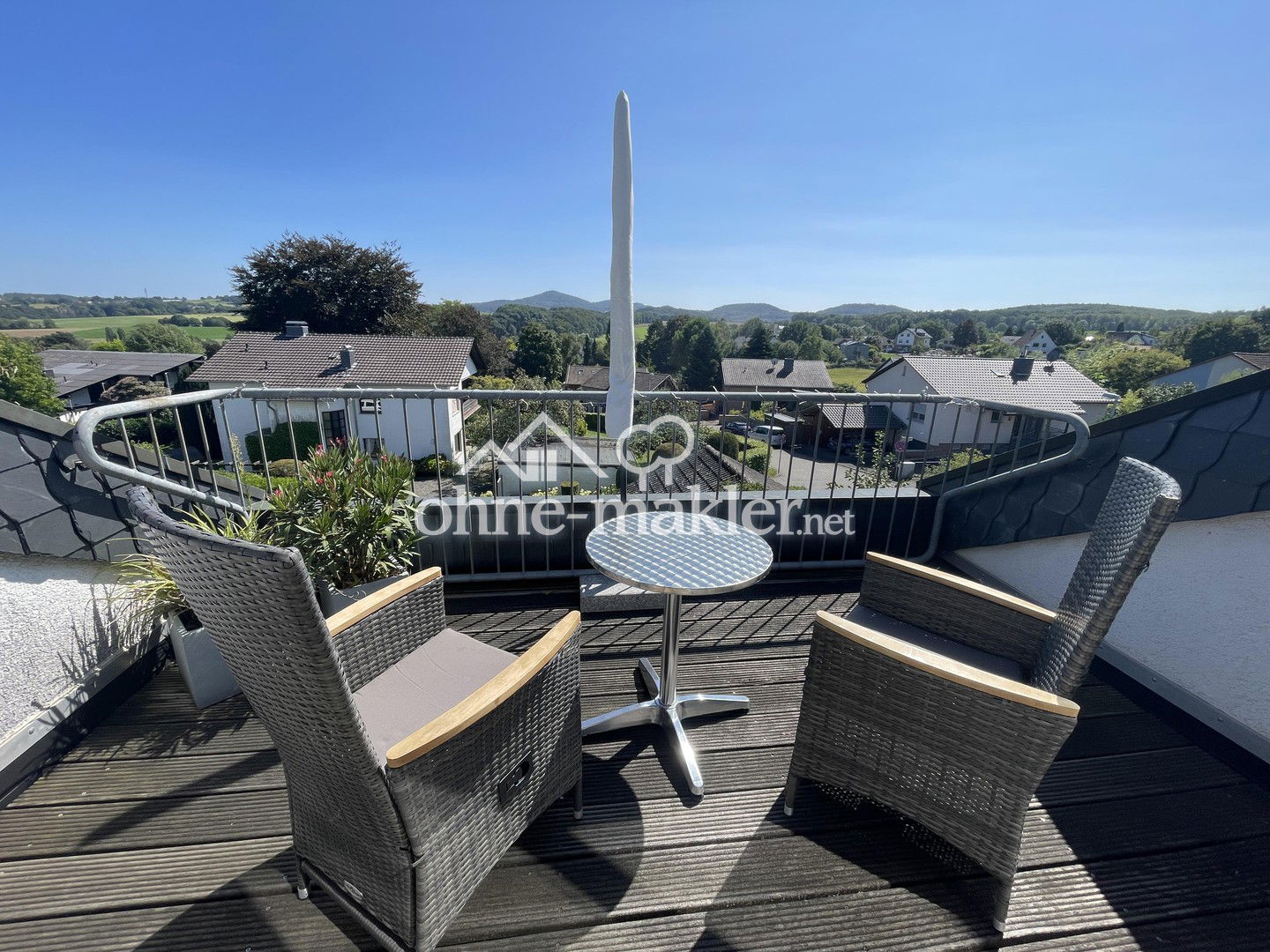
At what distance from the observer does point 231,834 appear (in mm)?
1480

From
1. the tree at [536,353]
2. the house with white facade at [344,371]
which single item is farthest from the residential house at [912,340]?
the house with white facade at [344,371]

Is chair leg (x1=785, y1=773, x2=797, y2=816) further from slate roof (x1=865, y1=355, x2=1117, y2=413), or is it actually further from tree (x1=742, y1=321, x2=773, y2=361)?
tree (x1=742, y1=321, x2=773, y2=361)

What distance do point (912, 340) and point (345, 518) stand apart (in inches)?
3788

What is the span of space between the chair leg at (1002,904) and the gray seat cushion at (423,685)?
1.41 meters

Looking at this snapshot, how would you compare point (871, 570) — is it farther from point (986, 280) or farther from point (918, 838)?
point (986, 280)

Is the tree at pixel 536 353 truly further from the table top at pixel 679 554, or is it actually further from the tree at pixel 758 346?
the table top at pixel 679 554

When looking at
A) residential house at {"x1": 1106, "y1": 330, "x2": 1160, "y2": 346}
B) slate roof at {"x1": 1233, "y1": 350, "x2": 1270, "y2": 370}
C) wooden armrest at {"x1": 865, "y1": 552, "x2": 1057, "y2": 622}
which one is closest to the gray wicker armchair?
wooden armrest at {"x1": 865, "y1": 552, "x2": 1057, "y2": 622}

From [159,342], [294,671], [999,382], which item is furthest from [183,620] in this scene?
[159,342]

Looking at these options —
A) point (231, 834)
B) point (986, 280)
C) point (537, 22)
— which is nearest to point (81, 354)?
point (537, 22)

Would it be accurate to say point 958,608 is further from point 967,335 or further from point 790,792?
point 967,335

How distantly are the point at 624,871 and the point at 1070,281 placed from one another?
3818 centimetres

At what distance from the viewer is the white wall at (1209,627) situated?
6.08ft

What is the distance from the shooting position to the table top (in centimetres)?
160

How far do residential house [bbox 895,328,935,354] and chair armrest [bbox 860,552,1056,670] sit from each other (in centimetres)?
9161
